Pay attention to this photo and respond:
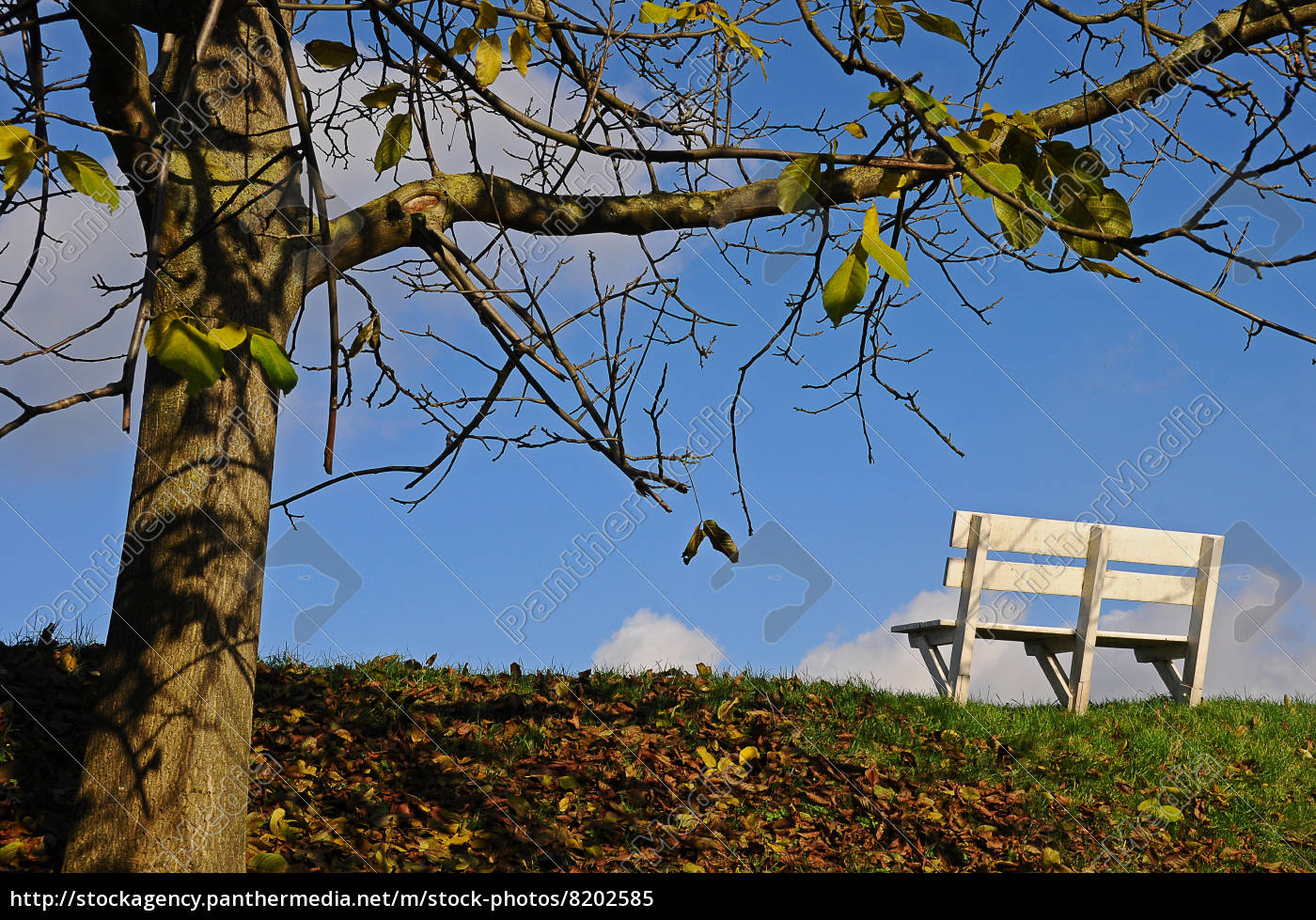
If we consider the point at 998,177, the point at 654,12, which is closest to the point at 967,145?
the point at 998,177

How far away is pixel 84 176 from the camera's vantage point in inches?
66.2

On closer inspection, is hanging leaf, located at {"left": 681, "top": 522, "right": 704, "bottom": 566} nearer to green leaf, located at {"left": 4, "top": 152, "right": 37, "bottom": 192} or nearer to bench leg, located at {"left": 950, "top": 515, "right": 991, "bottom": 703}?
green leaf, located at {"left": 4, "top": 152, "right": 37, "bottom": 192}

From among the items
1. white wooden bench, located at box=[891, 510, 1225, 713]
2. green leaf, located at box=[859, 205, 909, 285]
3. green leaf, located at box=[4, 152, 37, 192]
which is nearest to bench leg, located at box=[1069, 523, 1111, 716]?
white wooden bench, located at box=[891, 510, 1225, 713]

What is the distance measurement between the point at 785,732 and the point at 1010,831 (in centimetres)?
123

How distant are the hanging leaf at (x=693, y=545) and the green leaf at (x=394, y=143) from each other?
1.40 metres

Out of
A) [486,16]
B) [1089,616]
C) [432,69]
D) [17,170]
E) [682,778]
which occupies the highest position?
[432,69]

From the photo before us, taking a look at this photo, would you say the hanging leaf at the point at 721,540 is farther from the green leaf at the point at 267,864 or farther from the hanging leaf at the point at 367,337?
the green leaf at the point at 267,864

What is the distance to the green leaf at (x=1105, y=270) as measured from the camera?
1.73 m

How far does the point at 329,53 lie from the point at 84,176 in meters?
1.03

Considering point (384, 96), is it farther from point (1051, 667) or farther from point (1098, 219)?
point (1051, 667)

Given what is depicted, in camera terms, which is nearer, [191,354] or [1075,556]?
[191,354]

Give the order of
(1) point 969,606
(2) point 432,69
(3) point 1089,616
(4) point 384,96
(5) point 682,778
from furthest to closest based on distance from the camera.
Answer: (3) point 1089,616 → (1) point 969,606 → (5) point 682,778 → (2) point 432,69 → (4) point 384,96
